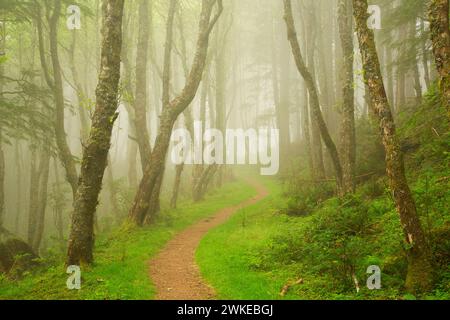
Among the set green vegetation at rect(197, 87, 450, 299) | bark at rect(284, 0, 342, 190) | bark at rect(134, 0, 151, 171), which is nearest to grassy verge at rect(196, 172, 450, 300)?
green vegetation at rect(197, 87, 450, 299)

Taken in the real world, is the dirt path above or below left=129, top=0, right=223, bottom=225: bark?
below

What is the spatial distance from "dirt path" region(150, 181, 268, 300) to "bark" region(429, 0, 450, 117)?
19.1 feet

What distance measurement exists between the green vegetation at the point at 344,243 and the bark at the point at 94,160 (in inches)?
122

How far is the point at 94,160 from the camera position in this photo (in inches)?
394

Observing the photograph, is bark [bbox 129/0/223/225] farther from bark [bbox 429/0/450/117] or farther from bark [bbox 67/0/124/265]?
bark [bbox 429/0/450/117]

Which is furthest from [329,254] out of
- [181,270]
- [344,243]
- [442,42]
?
[442,42]

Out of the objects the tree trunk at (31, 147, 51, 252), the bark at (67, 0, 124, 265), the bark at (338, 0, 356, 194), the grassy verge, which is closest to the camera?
the grassy verge

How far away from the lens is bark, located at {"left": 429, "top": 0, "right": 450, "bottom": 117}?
682 cm

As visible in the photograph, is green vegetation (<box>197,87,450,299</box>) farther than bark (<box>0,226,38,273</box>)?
No

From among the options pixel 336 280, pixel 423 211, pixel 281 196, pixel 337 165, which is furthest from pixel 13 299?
pixel 281 196

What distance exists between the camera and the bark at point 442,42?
22.4 feet

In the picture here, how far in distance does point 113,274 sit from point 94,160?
110 inches

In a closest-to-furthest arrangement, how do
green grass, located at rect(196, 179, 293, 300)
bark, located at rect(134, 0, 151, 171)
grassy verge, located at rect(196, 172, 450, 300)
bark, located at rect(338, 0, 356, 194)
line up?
grassy verge, located at rect(196, 172, 450, 300), green grass, located at rect(196, 179, 293, 300), bark, located at rect(338, 0, 356, 194), bark, located at rect(134, 0, 151, 171)

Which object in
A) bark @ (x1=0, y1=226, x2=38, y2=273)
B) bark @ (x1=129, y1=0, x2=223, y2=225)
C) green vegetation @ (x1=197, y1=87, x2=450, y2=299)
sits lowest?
bark @ (x1=0, y1=226, x2=38, y2=273)
